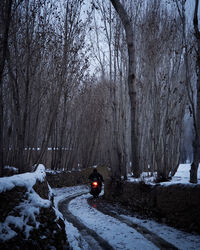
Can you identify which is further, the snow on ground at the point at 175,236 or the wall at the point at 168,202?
the wall at the point at 168,202

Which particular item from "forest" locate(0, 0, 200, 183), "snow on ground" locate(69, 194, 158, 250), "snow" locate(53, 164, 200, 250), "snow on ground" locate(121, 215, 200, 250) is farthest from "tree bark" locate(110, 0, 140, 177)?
"snow on ground" locate(121, 215, 200, 250)

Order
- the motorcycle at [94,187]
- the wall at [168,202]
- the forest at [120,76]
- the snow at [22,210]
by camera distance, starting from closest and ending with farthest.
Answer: the snow at [22,210]
the wall at [168,202]
the forest at [120,76]
the motorcycle at [94,187]

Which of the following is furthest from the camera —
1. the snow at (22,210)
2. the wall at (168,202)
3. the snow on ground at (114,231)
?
the wall at (168,202)

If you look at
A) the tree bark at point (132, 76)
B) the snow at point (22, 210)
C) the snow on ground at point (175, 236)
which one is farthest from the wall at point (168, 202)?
the snow at point (22, 210)

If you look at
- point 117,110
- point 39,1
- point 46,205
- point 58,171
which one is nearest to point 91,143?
point 58,171

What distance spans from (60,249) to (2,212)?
87cm

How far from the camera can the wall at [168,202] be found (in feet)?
17.2

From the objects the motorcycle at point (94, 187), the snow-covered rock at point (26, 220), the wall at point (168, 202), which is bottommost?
the motorcycle at point (94, 187)

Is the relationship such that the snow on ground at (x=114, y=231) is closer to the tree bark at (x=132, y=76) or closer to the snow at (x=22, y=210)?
the snow at (x=22, y=210)

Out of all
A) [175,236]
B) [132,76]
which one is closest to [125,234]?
[175,236]

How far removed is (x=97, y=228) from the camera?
572 centimetres

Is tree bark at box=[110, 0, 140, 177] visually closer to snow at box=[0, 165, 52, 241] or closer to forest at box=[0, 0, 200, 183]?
forest at box=[0, 0, 200, 183]

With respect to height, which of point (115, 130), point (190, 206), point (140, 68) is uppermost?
point (140, 68)

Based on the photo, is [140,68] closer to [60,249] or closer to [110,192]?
[110,192]
